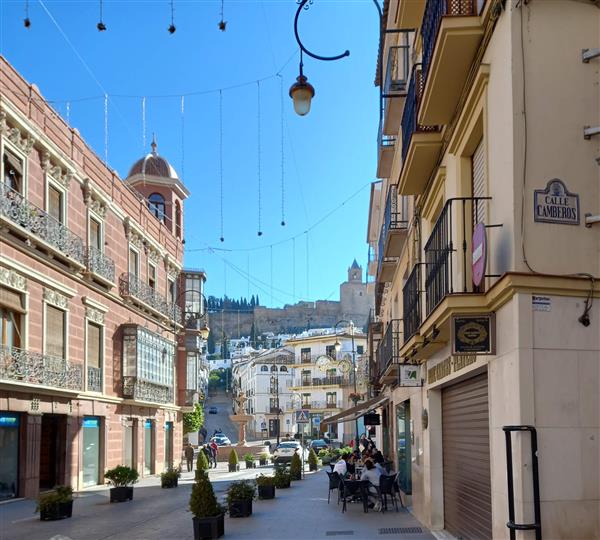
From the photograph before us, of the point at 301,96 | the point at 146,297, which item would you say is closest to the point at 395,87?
the point at 301,96

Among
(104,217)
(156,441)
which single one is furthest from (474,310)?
(156,441)

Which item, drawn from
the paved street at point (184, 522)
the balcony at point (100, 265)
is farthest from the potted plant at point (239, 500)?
the balcony at point (100, 265)

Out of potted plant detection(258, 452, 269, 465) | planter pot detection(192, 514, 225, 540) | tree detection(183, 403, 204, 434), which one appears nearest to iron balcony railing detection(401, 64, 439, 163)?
planter pot detection(192, 514, 225, 540)

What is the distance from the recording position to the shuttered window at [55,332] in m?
24.6

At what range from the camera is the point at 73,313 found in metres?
26.9

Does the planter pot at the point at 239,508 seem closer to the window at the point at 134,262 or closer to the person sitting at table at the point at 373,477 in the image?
the person sitting at table at the point at 373,477

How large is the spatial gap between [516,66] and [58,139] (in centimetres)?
2100

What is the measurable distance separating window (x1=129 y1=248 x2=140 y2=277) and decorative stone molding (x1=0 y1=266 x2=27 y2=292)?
11.8 meters

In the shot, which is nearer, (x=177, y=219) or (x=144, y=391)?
(x=144, y=391)

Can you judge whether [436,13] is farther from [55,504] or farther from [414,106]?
[55,504]

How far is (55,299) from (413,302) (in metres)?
14.3

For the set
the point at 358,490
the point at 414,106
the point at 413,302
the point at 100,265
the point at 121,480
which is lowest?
the point at 121,480

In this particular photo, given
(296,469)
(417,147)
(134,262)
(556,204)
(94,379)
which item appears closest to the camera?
(556,204)

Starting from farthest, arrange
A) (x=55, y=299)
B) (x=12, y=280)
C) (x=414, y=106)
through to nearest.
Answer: (x=55, y=299) → (x=12, y=280) → (x=414, y=106)
